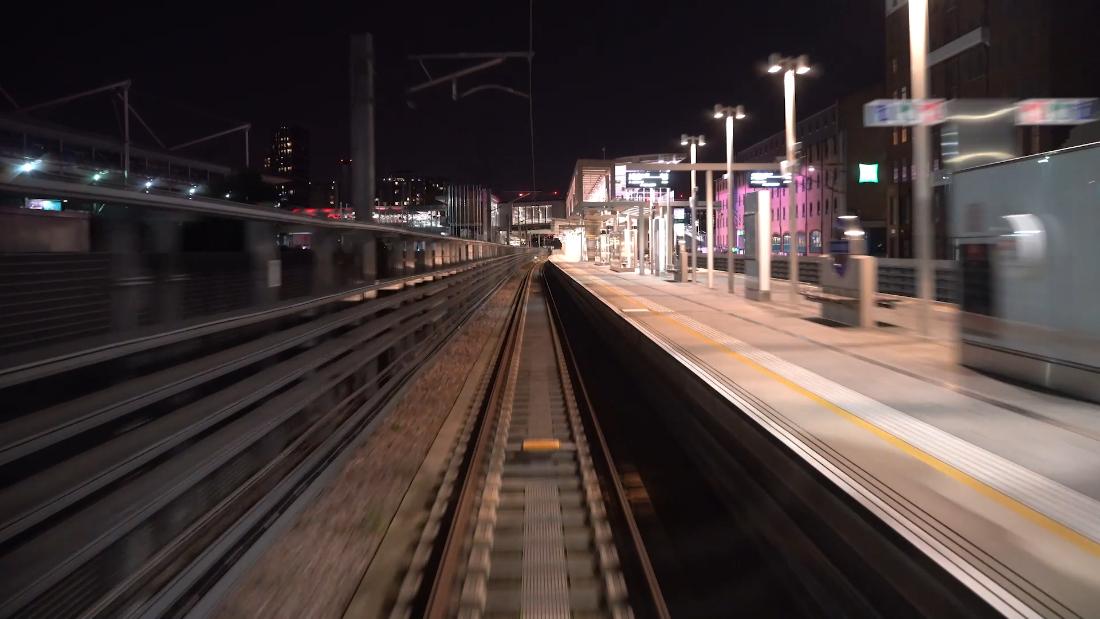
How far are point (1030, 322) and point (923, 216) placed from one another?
4726mm

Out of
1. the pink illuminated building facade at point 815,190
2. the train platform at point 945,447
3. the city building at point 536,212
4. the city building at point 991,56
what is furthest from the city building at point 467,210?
the city building at point 536,212

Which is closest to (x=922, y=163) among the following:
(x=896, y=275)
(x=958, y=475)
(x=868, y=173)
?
(x=958, y=475)

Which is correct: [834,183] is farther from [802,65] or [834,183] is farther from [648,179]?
[802,65]

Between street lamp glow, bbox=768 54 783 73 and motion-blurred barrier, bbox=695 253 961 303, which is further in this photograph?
motion-blurred barrier, bbox=695 253 961 303

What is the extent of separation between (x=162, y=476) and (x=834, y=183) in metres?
70.1

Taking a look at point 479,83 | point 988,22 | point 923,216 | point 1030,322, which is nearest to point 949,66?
point 988,22

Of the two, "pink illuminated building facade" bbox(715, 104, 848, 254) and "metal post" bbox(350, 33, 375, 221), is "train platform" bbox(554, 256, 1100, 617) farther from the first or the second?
"pink illuminated building facade" bbox(715, 104, 848, 254)

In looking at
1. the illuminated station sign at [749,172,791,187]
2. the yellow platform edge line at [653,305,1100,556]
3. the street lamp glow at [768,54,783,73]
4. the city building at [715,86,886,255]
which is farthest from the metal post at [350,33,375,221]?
the city building at [715,86,886,255]

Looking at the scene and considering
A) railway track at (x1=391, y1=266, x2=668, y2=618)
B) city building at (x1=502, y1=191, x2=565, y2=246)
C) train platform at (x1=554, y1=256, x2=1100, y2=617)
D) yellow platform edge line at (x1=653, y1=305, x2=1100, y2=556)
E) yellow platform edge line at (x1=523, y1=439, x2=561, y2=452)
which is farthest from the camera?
city building at (x1=502, y1=191, x2=565, y2=246)

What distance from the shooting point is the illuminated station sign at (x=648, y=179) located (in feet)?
99.2

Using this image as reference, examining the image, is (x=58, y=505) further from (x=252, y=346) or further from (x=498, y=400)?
(x=498, y=400)

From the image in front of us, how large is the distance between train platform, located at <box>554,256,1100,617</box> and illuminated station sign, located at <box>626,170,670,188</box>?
59.5ft

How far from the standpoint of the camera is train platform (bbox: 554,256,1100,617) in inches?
153

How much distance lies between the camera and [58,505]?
10.5 feet
